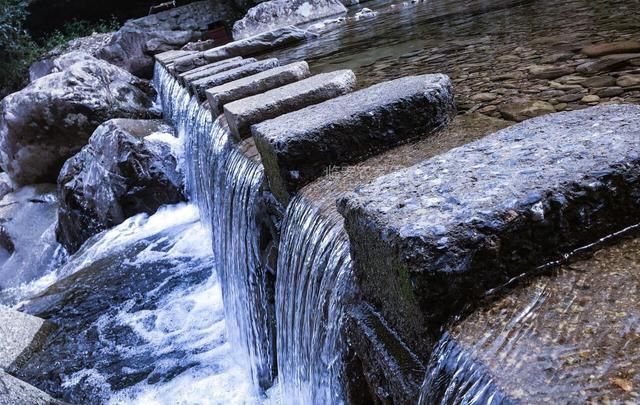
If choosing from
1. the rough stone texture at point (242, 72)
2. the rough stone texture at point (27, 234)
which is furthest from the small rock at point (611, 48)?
the rough stone texture at point (27, 234)

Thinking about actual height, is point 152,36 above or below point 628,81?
above

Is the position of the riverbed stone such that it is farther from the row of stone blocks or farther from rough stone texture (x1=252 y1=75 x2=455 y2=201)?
the row of stone blocks

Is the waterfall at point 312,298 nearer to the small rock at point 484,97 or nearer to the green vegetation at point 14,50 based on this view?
the small rock at point 484,97

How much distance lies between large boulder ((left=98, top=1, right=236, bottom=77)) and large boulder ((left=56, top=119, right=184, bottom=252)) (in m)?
5.26

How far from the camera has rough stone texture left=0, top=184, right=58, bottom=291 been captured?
6.99m

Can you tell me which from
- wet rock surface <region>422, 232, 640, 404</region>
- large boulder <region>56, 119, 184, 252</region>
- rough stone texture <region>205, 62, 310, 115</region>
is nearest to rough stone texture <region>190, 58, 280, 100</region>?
rough stone texture <region>205, 62, 310, 115</region>

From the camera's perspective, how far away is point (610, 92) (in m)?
2.43

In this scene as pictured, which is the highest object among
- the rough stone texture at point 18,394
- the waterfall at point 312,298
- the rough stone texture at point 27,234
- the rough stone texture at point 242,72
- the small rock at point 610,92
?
the rough stone texture at point 242,72

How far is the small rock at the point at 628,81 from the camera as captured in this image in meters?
2.46

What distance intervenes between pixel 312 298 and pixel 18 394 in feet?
6.23

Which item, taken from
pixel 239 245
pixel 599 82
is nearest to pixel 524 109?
pixel 599 82

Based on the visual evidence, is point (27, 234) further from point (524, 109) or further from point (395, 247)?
point (395, 247)

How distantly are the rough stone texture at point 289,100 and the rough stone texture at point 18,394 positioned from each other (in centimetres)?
176

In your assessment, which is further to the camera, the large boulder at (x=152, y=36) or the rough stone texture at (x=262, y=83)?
the large boulder at (x=152, y=36)
